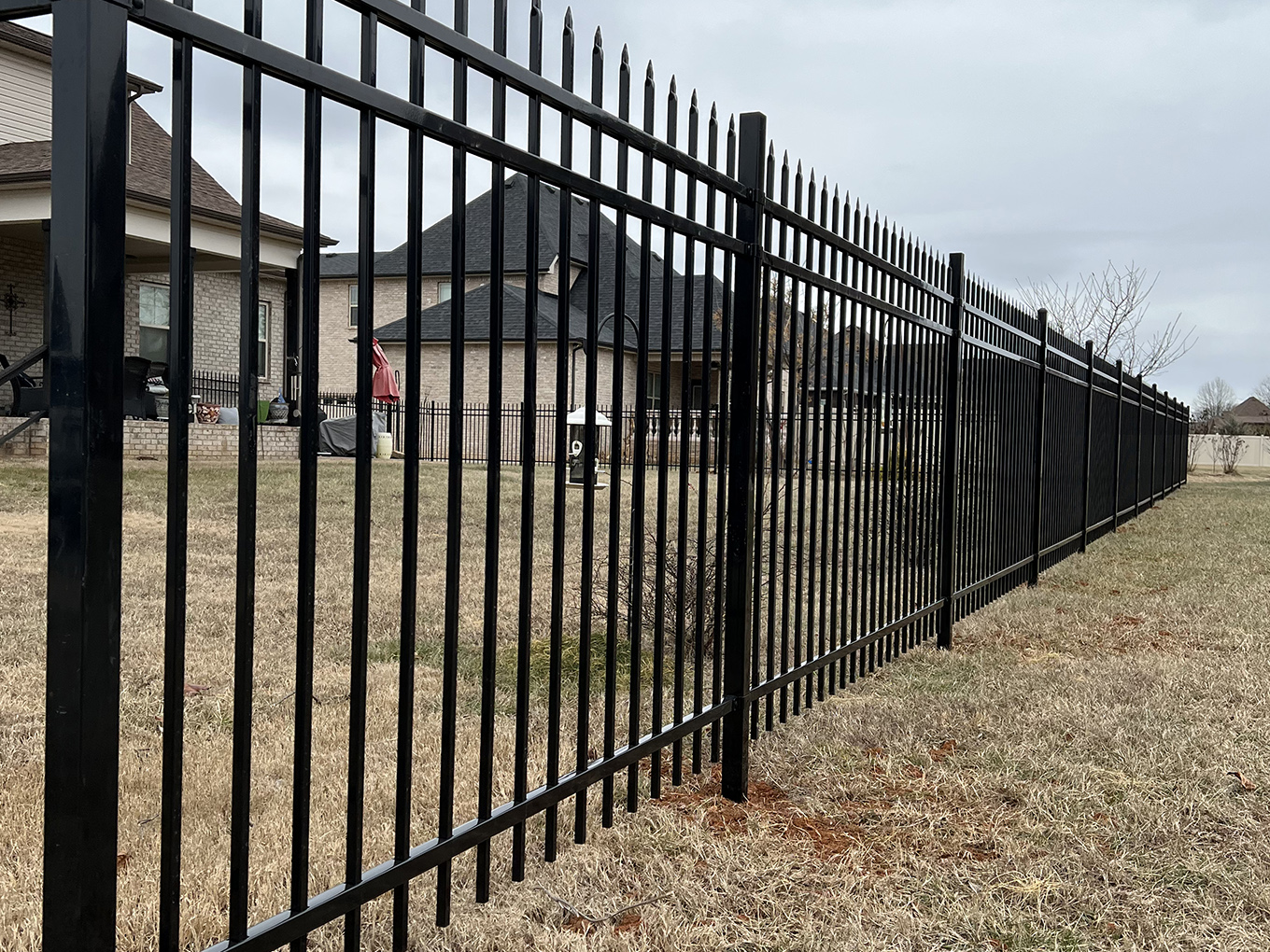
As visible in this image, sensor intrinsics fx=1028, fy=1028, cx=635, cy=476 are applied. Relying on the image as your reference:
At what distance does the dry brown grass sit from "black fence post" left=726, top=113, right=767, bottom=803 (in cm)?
24

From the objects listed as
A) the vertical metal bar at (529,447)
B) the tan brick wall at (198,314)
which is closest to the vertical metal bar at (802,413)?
the vertical metal bar at (529,447)

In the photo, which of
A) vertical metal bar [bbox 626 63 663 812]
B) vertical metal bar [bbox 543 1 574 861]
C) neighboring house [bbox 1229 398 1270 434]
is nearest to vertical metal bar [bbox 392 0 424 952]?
vertical metal bar [bbox 543 1 574 861]

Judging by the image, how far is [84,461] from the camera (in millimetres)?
1616

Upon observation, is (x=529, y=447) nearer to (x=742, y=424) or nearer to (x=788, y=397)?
(x=742, y=424)

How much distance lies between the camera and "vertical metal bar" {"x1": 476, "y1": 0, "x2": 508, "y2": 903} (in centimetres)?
253

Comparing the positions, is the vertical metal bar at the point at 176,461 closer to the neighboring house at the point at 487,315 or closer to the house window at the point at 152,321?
the house window at the point at 152,321

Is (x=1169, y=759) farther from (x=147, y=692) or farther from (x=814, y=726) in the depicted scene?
(x=147, y=692)

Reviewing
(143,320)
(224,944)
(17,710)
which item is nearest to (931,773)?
(224,944)

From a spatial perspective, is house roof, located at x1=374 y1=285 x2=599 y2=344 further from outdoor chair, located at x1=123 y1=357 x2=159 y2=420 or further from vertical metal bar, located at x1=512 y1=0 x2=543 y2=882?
vertical metal bar, located at x1=512 y1=0 x2=543 y2=882

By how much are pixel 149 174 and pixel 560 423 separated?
16.3 meters

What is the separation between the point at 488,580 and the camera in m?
2.67

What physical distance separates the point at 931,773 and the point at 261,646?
3788mm

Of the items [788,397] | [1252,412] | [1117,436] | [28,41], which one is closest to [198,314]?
[28,41]

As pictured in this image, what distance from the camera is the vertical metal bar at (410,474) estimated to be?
2.30 m
